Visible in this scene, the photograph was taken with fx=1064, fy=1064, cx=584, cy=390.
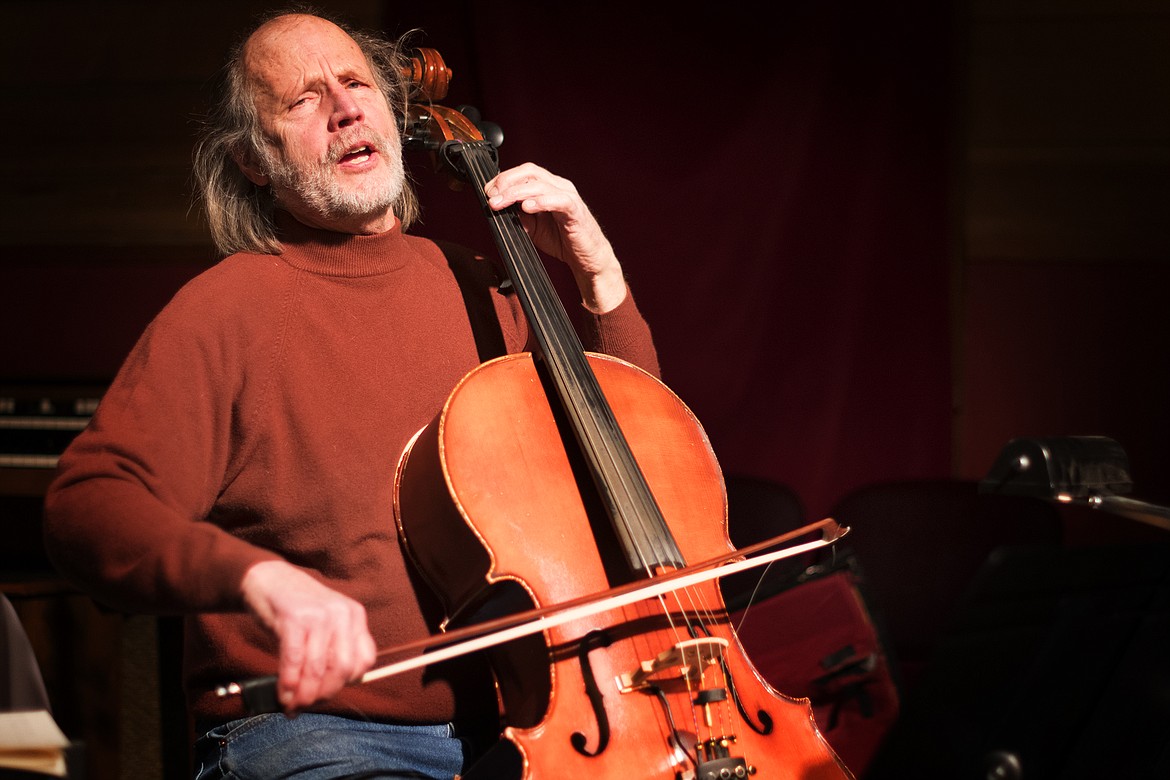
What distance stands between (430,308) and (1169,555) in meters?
0.98

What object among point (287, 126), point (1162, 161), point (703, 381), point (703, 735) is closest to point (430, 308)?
point (287, 126)

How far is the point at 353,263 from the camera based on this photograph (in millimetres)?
1499

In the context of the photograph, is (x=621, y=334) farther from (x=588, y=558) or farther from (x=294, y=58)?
(x=294, y=58)

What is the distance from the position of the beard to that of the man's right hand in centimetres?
66

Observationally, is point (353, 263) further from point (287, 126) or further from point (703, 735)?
point (703, 735)

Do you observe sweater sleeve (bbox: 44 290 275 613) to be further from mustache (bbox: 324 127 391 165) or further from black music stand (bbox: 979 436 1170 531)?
black music stand (bbox: 979 436 1170 531)

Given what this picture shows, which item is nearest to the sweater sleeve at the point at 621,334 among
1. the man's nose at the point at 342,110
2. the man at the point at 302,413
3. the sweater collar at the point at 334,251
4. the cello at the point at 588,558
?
the man at the point at 302,413

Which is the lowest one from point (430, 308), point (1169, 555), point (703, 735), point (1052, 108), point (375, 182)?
point (703, 735)

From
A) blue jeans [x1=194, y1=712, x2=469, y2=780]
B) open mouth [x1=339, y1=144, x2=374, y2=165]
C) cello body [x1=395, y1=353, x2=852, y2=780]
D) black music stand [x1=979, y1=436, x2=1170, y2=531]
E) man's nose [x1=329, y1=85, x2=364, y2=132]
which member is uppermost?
man's nose [x1=329, y1=85, x2=364, y2=132]

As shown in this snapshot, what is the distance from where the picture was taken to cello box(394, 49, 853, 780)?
106cm

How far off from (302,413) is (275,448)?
0.06 metres

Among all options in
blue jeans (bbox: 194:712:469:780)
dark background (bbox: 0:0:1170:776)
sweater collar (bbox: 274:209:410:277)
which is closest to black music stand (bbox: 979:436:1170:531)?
blue jeans (bbox: 194:712:469:780)

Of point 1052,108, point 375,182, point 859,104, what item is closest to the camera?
point 375,182

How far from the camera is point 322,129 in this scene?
4.89ft
